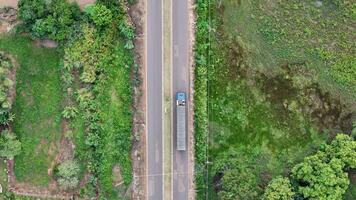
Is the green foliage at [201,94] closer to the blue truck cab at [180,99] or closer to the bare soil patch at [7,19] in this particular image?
the blue truck cab at [180,99]

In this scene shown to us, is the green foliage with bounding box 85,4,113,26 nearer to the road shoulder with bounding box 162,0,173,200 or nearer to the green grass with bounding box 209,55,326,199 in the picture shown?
the road shoulder with bounding box 162,0,173,200

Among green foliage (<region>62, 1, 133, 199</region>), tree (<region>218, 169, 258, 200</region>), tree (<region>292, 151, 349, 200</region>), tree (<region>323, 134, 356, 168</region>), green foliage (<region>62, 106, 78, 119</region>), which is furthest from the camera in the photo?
green foliage (<region>62, 106, 78, 119</region>)

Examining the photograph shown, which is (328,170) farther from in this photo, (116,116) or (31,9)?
(31,9)

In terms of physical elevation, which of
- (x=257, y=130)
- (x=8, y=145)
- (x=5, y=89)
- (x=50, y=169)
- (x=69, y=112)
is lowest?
(x=50, y=169)

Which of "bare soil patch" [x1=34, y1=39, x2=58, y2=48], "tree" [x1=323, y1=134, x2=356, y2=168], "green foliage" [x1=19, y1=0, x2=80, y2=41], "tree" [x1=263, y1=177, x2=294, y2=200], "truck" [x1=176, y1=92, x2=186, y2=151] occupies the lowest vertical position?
"tree" [x1=263, y1=177, x2=294, y2=200]

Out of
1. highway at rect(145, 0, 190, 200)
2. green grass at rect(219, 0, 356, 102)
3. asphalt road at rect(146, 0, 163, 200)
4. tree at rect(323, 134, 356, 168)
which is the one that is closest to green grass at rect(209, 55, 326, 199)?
tree at rect(323, 134, 356, 168)

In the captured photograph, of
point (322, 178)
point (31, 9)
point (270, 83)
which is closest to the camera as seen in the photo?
point (322, 178)

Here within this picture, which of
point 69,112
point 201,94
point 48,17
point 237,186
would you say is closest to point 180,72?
point 201,94

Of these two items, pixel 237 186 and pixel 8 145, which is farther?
pixel 8 145
